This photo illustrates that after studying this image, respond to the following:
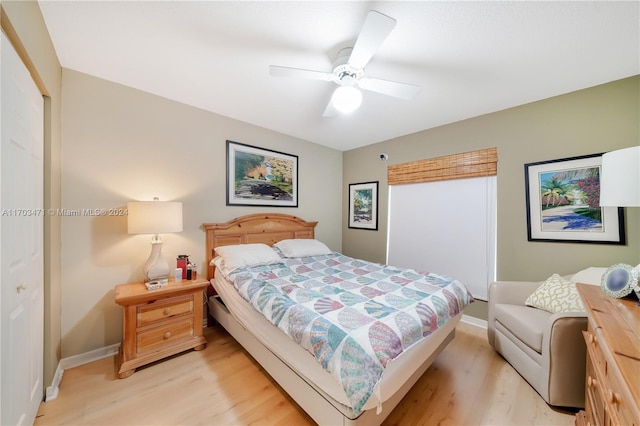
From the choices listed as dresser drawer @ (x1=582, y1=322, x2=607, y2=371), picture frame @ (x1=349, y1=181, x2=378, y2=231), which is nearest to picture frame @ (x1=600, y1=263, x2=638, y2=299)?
dresser drawer @ (x1=582, y1=322, x2=607, y2=371)

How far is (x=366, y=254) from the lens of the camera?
3900mm

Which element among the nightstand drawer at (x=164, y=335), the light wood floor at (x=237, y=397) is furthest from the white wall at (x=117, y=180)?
the light wood floor at (x=237, y=397)

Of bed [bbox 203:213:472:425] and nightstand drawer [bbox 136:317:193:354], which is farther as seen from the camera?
nightstand drawer [bbox 136:317:193:354]

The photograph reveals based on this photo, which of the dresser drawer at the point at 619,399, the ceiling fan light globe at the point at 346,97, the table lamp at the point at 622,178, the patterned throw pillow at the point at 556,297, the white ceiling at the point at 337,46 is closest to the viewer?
the dresser drawer at the point at 619,399

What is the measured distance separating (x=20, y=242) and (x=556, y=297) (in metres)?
3.61

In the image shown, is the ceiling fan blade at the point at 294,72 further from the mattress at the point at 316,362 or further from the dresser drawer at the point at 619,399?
the dresser drawer at the point at 619,399

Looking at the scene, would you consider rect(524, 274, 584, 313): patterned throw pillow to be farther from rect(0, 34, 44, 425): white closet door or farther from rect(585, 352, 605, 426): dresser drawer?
rect(0, 34, 44, 425): white closet door

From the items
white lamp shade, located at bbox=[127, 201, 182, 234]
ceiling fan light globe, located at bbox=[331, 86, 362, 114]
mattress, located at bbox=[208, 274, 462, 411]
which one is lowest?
mattress, located at bbox=[208, 274, 462, 411]

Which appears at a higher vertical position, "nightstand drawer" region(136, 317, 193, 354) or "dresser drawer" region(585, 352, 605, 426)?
"dresser drawer" region(585, 352, 605, 426)

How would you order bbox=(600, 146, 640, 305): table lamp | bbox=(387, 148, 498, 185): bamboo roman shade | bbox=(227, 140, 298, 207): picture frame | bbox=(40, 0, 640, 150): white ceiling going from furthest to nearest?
bbox=(227, 140, 298, 207): picture frame → bbox=(387, 148, 498, 185): bamboo roman shade → bbox=(40, 0, 640, 150): white ceiling → bbox=(600, 146, 640, 305): table lamp

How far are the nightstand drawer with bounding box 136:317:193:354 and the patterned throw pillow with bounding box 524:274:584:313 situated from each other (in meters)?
3.11

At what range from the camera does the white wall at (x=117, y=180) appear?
1.98 meters

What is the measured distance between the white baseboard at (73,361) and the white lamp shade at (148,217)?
3.72 feet

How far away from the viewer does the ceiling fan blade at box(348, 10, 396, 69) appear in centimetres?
118
